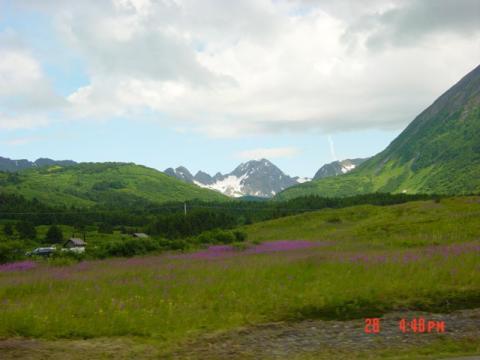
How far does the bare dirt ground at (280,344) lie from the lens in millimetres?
11117

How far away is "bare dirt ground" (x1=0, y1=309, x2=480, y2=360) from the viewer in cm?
1112

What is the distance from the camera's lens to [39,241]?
13725 cm

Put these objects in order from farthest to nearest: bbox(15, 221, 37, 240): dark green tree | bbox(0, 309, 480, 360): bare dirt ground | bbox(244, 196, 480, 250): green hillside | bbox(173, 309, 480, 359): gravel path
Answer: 1. bbox(15, 221, 37, 240): dark green tree
2. bbox(244, 196, 480, 250): green hillside
3. bbox(173, 309, 480, 359): gravel path
4. bbox(0, 309, 480, 360): bare dirt ground

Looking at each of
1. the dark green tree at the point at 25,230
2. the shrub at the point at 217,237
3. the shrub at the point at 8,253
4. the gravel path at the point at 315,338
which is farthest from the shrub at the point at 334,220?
the dark green tree at the point at 25,230

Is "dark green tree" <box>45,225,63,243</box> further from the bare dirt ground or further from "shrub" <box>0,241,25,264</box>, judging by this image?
the bare dirt ground

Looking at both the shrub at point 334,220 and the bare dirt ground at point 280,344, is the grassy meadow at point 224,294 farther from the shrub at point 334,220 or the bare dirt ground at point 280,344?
the shrub at point 334,220

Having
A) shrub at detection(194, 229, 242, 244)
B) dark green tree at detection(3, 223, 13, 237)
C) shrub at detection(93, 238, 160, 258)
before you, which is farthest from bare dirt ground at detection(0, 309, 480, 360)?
dark green tree at detection(3, 223, 13, 237)

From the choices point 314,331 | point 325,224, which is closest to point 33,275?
point 314,331

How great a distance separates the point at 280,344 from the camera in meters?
12.0
